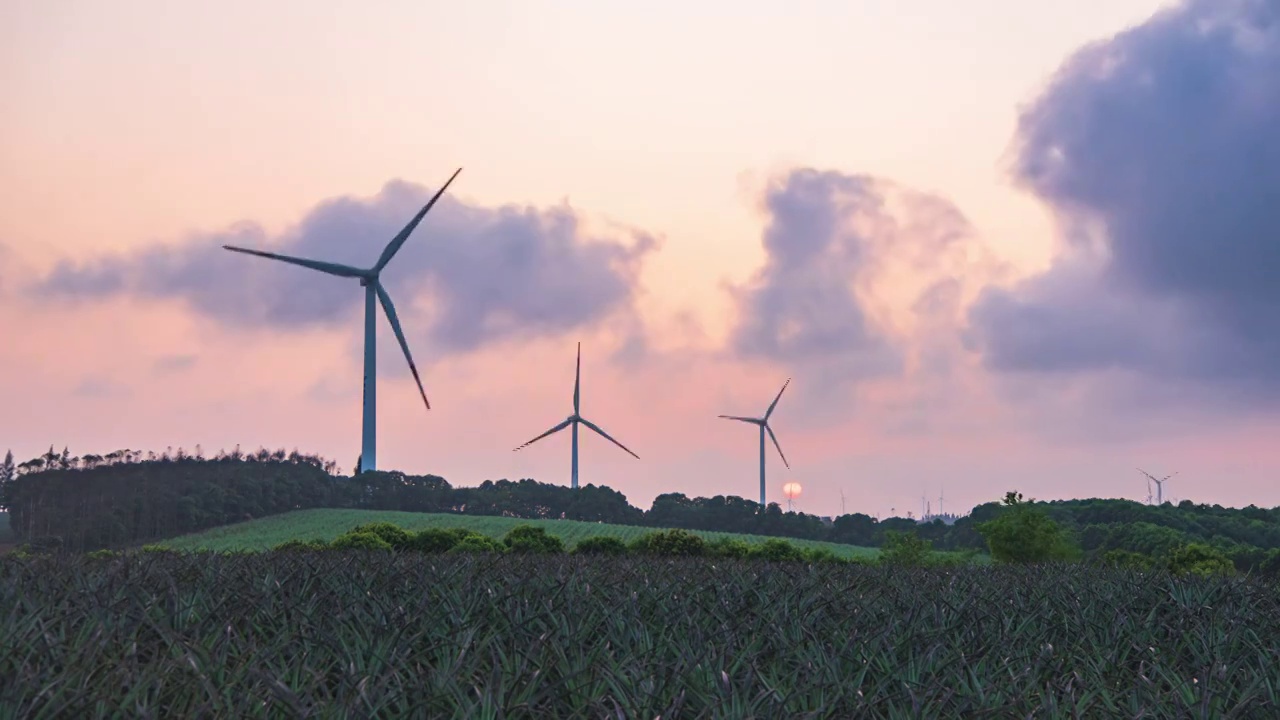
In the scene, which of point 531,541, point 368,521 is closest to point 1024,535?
point 531,541

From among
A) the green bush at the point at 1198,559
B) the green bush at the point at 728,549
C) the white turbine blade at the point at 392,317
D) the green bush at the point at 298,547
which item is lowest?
the green bush at the point at 1198,559

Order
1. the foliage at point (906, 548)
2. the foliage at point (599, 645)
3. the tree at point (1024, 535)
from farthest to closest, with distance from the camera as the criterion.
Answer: the tree at point (1024, 535)
the foliage at point (906, 548)
the foliage at point (599, 645)

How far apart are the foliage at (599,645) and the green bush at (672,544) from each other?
86.0 feet

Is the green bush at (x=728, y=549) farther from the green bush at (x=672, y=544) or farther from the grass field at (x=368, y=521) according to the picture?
the grass field at (x=368, y=521)

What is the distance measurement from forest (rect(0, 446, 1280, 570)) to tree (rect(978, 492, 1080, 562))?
5816cm

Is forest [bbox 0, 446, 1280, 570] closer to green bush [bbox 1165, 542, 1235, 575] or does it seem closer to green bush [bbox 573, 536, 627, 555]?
green bush [bbox 1165, 542, 1235, 575]

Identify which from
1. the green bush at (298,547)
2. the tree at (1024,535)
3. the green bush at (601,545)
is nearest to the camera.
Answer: the green bush at (298,547)

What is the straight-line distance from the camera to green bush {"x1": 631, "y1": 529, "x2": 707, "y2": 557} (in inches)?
1721

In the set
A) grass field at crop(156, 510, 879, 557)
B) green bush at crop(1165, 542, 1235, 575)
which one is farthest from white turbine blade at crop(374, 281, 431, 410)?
green bush at crop(1165, 542, 1235, 575)

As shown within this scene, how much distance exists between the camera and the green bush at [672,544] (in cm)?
4372

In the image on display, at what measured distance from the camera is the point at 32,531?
136 metres

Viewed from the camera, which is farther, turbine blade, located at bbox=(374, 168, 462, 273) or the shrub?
turbine blade, located at bbox=(374, 168, 462, 273)

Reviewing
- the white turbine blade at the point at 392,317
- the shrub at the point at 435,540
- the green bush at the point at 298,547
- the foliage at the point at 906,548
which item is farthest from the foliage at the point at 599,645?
the white turbine blade at the point at 392,317

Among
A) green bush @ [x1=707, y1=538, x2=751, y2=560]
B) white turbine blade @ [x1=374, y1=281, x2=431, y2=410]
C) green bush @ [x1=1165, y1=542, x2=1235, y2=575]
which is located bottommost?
green bush @ [x1=1165, y1=542, x2=1235, y2=575]
